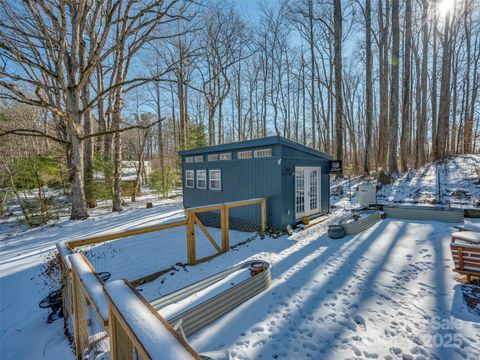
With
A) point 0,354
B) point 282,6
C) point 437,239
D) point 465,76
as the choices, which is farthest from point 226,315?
point 465,76

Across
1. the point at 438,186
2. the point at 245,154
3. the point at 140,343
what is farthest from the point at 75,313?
the point at 438,186

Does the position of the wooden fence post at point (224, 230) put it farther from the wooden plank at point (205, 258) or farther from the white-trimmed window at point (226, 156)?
the white-trimmed window at point (226, 156)

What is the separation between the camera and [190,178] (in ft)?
31.6

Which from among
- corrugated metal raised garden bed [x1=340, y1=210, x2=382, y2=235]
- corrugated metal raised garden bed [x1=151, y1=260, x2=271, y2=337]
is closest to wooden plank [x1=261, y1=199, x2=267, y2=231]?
corrugated metal raised garden bed [x1=340, y1=210, x2=382, y2=235]

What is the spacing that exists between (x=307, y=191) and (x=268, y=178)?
170cm

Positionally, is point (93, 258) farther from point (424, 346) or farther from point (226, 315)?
point (424, 346)

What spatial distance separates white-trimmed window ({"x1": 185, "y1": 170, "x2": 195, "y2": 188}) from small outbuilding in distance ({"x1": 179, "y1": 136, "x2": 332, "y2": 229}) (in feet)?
0.54

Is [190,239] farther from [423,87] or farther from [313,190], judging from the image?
[423,87]

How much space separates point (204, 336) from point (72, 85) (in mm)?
8871

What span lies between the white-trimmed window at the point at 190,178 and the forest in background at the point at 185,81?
240cm

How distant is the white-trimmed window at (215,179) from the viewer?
26.8 ft

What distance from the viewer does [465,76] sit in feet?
54.2

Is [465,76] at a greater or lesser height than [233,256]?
greater

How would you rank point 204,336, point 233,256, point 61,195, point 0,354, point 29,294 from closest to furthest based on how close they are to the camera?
point 204,336, point 0,354, point 29,294, point 233,256, point 61,195
